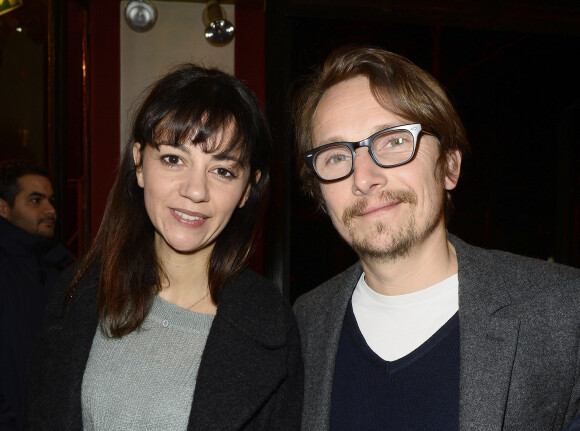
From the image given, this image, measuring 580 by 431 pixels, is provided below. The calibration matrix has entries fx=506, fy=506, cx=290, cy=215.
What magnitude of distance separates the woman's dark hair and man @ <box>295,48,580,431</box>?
256mm

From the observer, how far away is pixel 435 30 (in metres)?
5.15

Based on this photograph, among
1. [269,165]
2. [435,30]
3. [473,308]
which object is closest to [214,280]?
[269,165]

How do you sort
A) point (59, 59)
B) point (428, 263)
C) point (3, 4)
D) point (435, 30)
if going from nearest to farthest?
point (428, 263) < point (3, 4) < point (59, 59) < point (435, 30)

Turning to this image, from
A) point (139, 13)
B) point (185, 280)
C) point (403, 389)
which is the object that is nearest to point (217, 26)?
point (139, 13)

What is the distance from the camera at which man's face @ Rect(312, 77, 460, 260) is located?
1.54m

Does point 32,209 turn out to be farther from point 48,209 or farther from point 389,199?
point 389,199

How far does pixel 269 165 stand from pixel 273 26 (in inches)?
110

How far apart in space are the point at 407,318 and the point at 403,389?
8.8 inches

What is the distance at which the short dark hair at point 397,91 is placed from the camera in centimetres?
166

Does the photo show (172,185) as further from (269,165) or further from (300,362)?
(300,362)

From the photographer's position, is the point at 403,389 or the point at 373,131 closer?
the point at 403,389

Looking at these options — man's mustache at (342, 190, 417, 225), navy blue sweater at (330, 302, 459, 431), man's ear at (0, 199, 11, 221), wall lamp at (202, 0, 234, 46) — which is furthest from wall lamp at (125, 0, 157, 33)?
navy blue sweater at (330, 302, 459, 431)

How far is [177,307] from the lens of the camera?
5.46 feet

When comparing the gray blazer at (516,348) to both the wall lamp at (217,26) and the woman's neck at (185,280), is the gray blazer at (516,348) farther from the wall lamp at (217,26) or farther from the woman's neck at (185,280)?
the wall lamp at (217,26)
